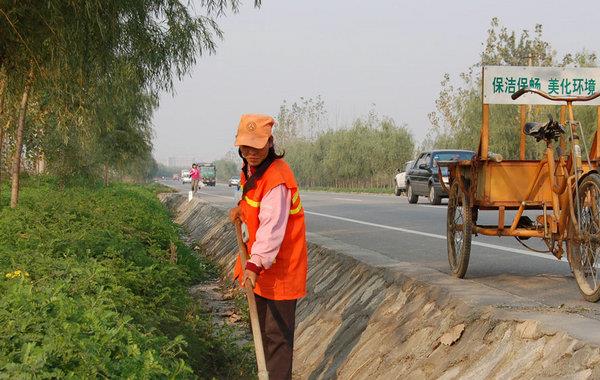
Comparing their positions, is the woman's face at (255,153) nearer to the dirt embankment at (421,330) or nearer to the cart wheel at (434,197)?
the dirt embankment at (421,330)

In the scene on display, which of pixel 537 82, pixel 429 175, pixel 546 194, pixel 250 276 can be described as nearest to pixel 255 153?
pixel 250 276

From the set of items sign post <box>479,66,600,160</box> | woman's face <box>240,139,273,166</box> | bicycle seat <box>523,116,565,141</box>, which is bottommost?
woman's face <box>240,139,273,166</box>

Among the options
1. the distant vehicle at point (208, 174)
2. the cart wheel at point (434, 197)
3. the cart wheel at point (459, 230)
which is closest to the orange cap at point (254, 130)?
the cart wheel at point (459, 230)

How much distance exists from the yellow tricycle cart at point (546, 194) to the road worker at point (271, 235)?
2097mm

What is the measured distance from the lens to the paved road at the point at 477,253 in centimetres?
645

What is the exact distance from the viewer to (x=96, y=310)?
463cm

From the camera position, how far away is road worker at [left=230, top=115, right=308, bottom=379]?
4.39 meters

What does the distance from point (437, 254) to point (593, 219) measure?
413cm

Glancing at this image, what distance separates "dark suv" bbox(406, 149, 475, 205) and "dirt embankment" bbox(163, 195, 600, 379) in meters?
15.8

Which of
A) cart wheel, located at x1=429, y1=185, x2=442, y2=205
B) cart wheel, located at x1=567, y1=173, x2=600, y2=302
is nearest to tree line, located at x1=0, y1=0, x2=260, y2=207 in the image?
cart wheel, located at x1=567, y1=173, x2=600, y2=302

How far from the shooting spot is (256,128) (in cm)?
438

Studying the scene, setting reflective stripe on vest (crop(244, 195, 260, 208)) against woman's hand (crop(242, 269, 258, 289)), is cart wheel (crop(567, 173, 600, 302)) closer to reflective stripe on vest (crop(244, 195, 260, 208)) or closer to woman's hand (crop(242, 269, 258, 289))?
reflective stripe on vest (crop(244, 195, 260, 208))

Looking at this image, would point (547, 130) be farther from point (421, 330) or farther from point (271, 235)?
point (271, 235)

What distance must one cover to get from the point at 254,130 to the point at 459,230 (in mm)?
3298
